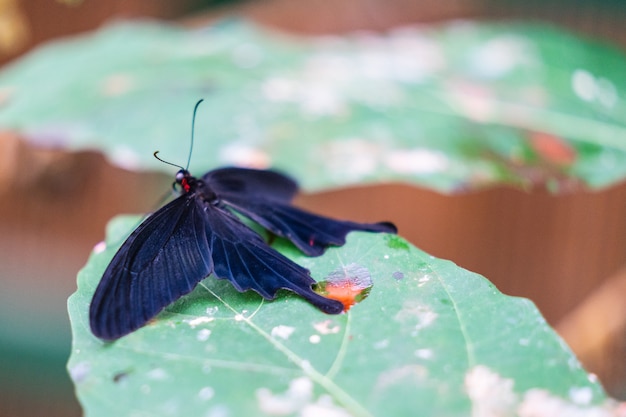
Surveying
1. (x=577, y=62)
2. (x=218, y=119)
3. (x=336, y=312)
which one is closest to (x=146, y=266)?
(x=336, y=312)

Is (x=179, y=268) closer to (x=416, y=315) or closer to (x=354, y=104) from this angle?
(x=416, y=315)

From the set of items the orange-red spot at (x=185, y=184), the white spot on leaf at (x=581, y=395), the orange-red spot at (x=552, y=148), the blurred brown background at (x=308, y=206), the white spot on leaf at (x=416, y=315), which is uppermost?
the orange-red spot at (x=552, y=148)

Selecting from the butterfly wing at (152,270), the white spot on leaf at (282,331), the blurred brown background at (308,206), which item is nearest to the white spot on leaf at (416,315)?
the white spot on leaf at (282,331)

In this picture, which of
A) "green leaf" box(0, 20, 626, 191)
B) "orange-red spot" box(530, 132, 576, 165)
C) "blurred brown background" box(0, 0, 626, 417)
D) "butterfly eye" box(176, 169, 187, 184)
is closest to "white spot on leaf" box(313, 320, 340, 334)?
"butterfly eye" box(176, 169, 187, 184)

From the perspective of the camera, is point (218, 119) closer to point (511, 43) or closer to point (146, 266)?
point (146, 266)

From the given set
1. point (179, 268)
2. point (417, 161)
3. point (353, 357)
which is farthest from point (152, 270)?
point (417, 161)

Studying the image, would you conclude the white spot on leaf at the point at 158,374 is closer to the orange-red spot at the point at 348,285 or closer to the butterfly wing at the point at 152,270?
the butterfly wing at the point at 152,270
